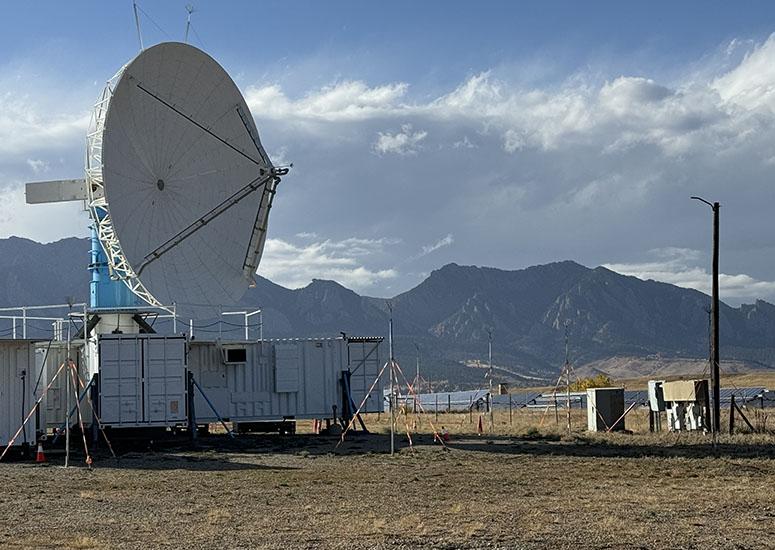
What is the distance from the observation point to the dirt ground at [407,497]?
50.5 ft

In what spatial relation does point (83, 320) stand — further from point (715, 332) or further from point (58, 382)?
point (715, 332)

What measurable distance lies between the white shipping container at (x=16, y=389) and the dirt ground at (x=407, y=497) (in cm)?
142

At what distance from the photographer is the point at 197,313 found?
120 feet

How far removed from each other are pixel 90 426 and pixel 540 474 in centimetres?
1735

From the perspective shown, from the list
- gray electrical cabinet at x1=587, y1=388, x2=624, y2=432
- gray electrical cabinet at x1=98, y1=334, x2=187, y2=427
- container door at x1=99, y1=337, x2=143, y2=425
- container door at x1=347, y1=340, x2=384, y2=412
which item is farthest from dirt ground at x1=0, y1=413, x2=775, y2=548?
container door at x1=347, y1=340, x2=384, y2=412

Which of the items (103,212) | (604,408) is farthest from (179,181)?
(604,408)

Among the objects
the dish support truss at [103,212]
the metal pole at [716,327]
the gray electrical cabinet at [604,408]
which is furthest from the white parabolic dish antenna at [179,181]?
the metal pole at [716,327]

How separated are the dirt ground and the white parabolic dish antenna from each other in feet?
18.4

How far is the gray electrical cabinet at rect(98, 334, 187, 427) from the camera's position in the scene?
36.0m

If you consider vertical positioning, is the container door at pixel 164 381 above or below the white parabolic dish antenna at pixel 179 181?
below

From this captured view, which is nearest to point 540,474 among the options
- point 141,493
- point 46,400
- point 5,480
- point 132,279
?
point 141,493

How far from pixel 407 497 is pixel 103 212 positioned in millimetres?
17730

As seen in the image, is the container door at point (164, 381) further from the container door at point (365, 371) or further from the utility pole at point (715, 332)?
the utility pole at point (715, 332)

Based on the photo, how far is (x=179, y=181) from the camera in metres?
35.8
